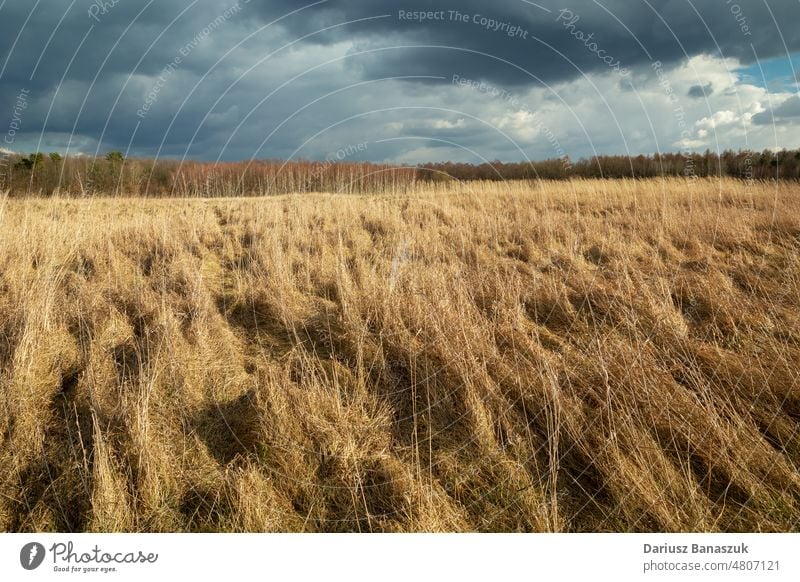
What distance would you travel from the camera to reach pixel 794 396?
12.4 feet

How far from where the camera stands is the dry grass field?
299cm

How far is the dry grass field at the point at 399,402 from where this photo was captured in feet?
9.81

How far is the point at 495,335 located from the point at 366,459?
6.81ft

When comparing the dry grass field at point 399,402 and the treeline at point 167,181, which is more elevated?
the treeline at point 167,181

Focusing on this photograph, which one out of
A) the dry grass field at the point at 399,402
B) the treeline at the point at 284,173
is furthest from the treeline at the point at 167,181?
the dry grass field at the point at 399,402

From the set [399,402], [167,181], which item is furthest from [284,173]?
[399,402]

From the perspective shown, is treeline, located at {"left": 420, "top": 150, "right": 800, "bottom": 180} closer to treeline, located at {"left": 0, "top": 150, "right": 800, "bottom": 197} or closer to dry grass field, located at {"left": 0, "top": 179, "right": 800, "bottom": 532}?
treeline, located at {"left": 0, "top": 150, "right": 800, "bottom": 197}

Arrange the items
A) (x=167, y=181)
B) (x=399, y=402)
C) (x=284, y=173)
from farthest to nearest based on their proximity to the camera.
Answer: (x=167, y=181) < (x=284, y=173) < (x=399, y=402)

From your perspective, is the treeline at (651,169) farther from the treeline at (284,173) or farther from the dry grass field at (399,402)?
the dry grass field at (399,402)

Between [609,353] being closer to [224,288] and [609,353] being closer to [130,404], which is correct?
[130,404]

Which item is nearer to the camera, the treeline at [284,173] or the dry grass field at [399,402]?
the dry grass field at [399,402]

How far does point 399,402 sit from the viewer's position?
3.96 metres

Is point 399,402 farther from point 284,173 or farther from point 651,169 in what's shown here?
point 651,169

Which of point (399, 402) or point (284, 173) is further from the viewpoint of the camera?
point (284, 173)
